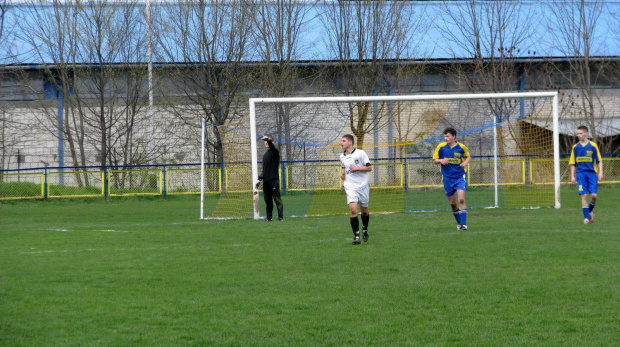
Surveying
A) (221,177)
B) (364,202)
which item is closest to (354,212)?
(364,202)

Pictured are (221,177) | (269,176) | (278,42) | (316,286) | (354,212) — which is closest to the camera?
(316,286)

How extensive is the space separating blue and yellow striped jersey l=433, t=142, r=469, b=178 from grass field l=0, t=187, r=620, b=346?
108cm

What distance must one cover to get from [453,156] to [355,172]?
9.82 feet

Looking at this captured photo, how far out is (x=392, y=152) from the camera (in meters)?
24.2

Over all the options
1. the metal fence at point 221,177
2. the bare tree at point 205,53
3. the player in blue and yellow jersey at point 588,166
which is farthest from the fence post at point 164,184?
the player in blue and yellow jersey at point 588,166

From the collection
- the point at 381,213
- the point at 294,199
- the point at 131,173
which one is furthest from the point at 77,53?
the point at 381,213

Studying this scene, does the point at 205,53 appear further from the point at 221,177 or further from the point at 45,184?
the point at 45,184

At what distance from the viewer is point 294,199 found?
22422 millimetres

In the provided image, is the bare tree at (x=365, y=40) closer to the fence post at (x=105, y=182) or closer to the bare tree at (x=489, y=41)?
the bare tree at (x=489, y=41)

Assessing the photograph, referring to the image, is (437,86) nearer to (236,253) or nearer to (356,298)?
(236,253)

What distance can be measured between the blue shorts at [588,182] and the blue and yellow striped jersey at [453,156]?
2.52 m

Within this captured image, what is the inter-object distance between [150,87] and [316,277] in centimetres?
2273

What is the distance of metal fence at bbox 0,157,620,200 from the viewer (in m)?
24.1

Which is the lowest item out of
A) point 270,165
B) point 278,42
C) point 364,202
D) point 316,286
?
point 316,286
